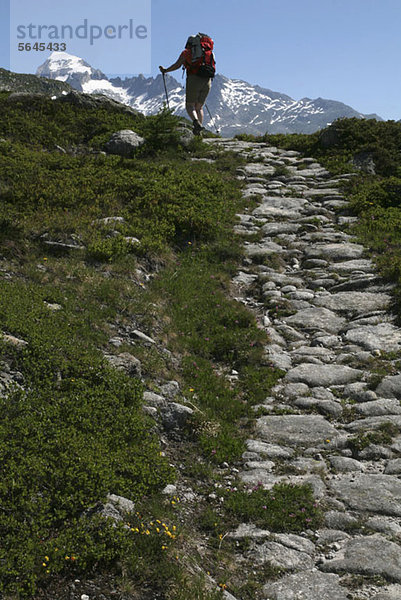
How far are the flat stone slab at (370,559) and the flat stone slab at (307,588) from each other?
6.3 inches

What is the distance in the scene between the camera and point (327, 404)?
8383mm

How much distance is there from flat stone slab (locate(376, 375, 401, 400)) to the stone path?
0.07 ft

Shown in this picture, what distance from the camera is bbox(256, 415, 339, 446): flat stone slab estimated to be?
7.67 metres

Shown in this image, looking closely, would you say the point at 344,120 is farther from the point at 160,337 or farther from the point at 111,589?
the point at 111,589

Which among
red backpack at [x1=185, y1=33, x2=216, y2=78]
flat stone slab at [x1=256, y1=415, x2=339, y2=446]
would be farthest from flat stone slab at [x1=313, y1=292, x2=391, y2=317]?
red backpack at [x1=185, y1=33, x2=216, y2=78]

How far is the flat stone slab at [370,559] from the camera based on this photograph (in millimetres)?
5039

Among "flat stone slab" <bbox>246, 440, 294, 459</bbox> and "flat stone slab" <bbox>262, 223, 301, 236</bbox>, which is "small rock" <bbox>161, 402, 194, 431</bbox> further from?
"flat stone slab" <bbox>262, 223, 301, 236</bbox>

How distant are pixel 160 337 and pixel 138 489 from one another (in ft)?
13.7

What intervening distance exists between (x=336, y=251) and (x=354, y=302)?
281 centimetres

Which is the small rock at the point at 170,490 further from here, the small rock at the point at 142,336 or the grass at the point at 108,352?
the small rock at the point at 142,336

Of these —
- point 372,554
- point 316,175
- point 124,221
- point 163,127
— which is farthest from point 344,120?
point 372,554

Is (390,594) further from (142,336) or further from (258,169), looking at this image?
(258,169)

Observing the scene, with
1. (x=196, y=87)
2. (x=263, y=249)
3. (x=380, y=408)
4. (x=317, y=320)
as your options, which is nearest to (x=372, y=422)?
(x=380, y=408)

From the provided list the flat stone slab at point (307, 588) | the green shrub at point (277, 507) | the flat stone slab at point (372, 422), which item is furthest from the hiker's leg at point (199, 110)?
the flat stone slab at point (307, 588)
